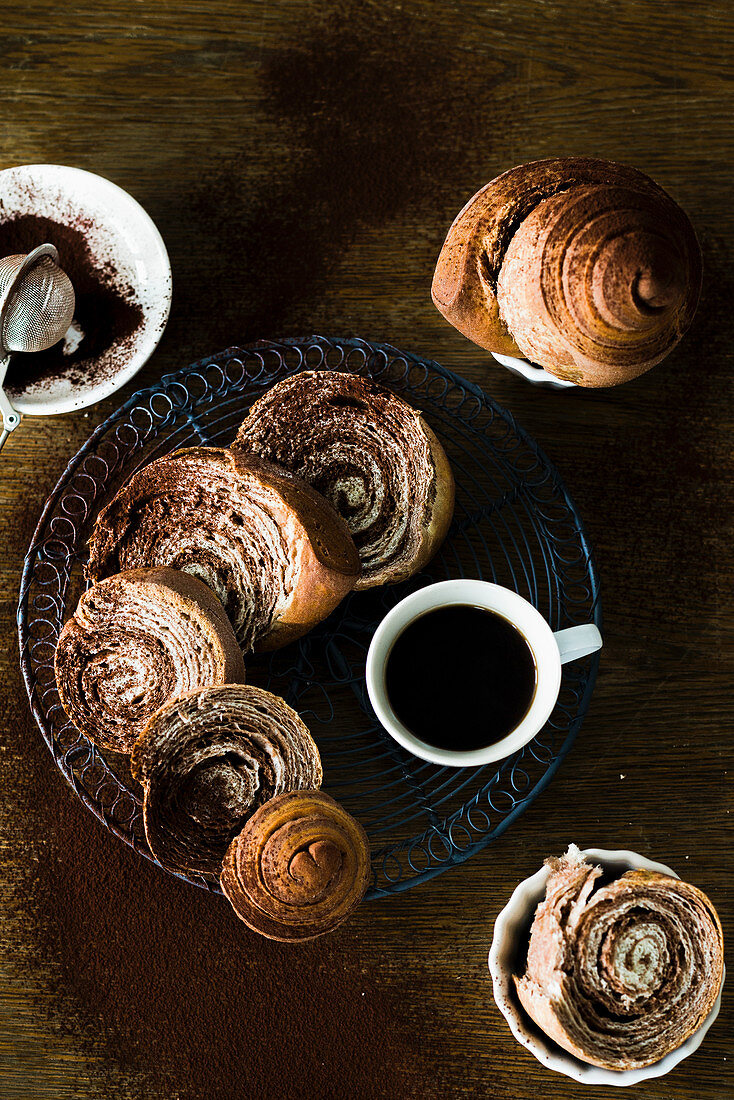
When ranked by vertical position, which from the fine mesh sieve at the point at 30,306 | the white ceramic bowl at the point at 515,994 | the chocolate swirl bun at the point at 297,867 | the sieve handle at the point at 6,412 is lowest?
the white ceramic bowl at the point at 515,994

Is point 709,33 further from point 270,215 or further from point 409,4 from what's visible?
point 270,215

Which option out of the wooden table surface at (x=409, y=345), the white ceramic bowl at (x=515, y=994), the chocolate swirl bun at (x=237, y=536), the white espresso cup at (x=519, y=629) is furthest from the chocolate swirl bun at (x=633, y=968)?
the chocolate swirl bun at (x=237, y=536)

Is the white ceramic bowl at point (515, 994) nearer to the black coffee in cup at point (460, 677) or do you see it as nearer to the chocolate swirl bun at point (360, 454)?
the black coffee in cup at point (460, 677)

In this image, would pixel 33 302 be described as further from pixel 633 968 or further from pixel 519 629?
pixel 633 968

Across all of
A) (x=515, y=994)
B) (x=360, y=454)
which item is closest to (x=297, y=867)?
(x=515, y=994)

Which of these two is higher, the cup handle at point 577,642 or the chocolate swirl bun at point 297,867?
the cup handle at point 577,642

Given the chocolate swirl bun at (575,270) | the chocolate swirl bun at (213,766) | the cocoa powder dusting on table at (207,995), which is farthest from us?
the cocoa powder dusting on table at (207,995)
